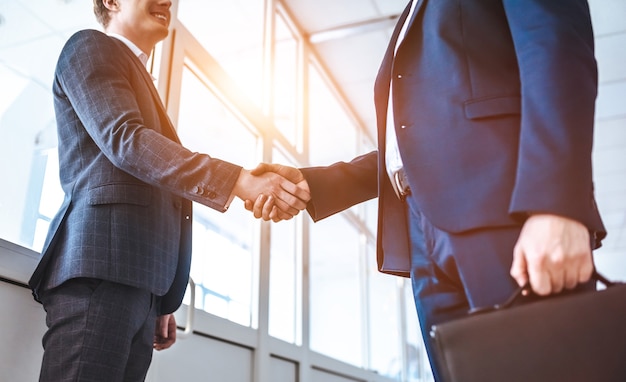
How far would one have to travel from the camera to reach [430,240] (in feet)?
3.28

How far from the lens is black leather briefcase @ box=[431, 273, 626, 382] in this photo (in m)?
0.76

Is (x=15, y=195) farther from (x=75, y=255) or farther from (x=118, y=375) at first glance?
(x=118, y=375)

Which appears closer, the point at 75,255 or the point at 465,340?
the point at 465,340

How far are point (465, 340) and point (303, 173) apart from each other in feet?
2.74

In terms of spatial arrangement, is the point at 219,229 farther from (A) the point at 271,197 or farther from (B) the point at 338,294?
(B) the point at 338,294

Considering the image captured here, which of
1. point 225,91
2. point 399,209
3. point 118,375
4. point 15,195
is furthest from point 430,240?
point 225,91

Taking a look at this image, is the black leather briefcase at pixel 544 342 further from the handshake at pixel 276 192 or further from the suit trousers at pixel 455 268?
the handshake at pixel 276 192

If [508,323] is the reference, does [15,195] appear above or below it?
above

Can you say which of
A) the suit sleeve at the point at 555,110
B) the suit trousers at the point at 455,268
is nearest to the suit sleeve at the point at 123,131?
the suit trousers at the point at 455,268

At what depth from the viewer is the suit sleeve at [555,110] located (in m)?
0.81

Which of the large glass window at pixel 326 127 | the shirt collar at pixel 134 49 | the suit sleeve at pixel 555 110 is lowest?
the suit sleeve at pixel 555 110

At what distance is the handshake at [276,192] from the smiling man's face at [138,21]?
0.53 meters

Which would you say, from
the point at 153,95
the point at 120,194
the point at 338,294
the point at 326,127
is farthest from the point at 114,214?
the point at 338,294

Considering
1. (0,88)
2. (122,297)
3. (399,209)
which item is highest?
(0,88)
